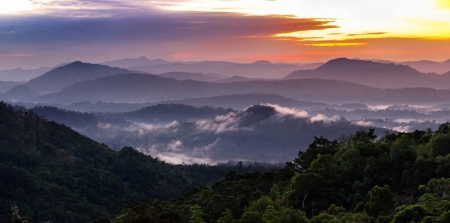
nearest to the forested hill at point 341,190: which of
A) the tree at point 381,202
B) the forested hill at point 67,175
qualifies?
the tree at point 381,202

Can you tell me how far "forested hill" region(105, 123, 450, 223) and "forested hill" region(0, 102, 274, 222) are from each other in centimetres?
4362

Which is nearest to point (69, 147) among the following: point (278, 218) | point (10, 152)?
point (10, 152)

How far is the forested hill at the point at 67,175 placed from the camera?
95.3m

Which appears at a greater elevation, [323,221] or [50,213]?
[323,221]

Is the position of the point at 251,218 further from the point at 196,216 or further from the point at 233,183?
the point at 233,183

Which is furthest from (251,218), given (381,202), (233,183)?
(233,183)

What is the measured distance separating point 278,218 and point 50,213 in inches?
2582

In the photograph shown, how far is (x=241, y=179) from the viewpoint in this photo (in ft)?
188

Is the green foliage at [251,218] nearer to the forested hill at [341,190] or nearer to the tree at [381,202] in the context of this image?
the forested hill at [341,190]

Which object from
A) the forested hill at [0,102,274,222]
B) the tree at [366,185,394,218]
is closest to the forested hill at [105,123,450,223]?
the tree at [366,185,394,218]

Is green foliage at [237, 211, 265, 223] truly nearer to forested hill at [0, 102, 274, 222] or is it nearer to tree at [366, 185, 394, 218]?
tree at [366, 185, 394, 218]

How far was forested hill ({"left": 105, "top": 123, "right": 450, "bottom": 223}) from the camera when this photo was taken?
36281 millimetres

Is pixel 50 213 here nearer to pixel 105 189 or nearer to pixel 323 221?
pixel 105 189

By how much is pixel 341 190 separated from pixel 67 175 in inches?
2990
